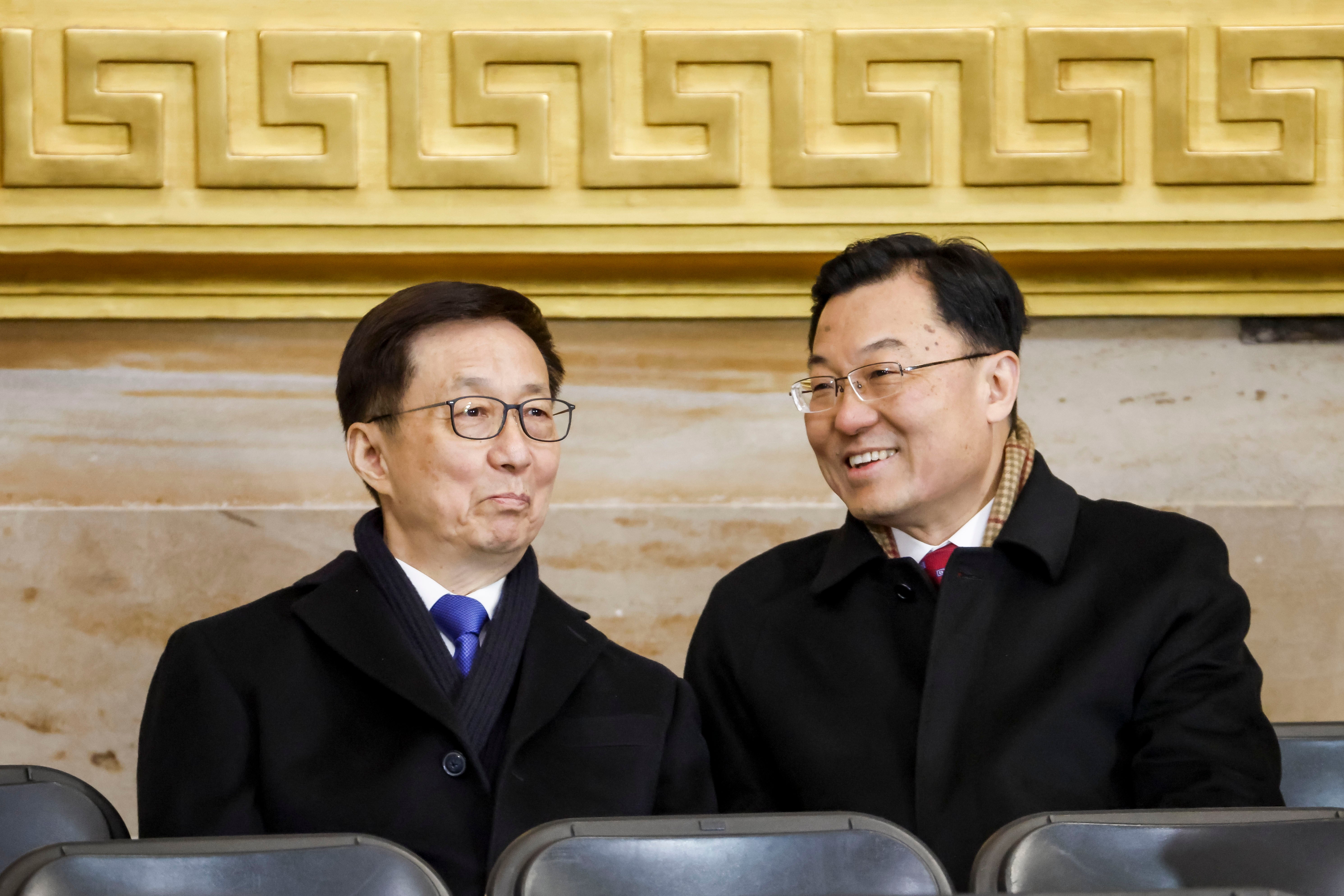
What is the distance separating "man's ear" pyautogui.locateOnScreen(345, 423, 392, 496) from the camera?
1783 mm

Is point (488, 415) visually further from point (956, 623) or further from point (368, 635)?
point (956, 623)

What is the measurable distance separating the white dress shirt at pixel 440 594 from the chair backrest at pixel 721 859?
0.48 m

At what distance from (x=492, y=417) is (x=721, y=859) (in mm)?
674

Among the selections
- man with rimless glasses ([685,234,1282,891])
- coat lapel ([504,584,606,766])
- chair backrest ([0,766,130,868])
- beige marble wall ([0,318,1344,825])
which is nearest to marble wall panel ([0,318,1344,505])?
beige marble wall ([0,318,1344,825])

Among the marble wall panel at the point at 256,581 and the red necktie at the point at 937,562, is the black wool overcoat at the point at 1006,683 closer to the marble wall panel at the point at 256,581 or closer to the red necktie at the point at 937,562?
the red necktie at the point at 937,562

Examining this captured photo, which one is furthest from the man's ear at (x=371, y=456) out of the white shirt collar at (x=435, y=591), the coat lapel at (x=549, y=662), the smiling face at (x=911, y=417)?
the smiling face at (x=911, y=417)

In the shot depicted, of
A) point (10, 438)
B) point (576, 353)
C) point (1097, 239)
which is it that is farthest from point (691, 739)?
point (10, 438)

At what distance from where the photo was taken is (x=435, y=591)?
1.76 meters

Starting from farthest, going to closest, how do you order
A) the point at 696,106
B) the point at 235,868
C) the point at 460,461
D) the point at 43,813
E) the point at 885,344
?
the point at 696,106, the point at 885,344, the point at 460,461, the point at 43,813, the point at 235,868

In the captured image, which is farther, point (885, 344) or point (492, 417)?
point (885, 344)

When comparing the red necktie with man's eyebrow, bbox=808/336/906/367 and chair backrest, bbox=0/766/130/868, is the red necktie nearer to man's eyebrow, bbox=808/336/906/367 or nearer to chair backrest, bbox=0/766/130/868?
man's eyebrow, bbox=808/336/906/367

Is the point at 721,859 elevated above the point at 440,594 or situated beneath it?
situated beneath

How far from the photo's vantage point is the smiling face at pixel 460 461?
1719 millimetres

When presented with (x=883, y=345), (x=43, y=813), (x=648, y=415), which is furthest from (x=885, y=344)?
(x=43, y=813)
